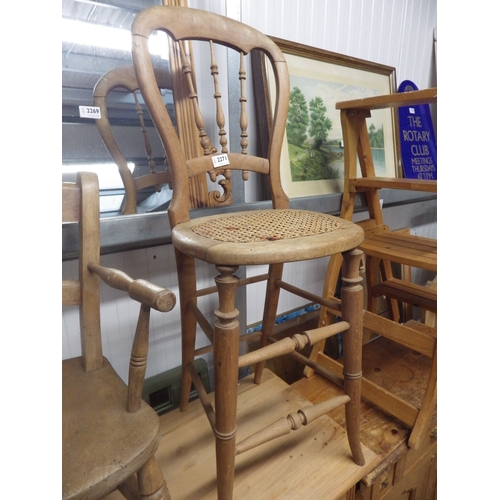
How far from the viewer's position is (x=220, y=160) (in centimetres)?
85

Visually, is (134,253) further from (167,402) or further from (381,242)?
(381,242)

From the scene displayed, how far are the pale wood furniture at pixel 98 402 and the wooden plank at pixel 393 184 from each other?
0.82m

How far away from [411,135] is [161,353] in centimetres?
157

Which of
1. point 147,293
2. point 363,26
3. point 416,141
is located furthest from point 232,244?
point 416,141

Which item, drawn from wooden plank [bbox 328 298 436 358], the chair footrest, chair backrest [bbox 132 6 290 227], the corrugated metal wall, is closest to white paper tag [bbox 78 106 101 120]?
chair backrest [bbox 132 6 290 227]

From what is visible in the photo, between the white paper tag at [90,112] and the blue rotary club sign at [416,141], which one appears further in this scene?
the blue rotary club sign at [416,141]

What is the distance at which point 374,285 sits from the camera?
4.83ft

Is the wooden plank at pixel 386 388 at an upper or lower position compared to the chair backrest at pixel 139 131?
lower

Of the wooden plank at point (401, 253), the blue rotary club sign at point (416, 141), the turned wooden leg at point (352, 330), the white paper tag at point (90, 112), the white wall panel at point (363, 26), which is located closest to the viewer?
the turned wooden leg at point (352, 330)

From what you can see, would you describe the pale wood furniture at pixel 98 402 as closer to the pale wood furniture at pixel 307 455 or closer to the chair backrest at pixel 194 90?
the chair backrest at pixel 194 90

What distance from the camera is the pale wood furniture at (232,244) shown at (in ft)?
1.97

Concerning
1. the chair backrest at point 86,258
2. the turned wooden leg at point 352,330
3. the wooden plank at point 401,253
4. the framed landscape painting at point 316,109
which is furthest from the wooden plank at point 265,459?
the framed landscape painting at point 316,109

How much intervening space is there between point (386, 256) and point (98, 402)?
2.88 ft

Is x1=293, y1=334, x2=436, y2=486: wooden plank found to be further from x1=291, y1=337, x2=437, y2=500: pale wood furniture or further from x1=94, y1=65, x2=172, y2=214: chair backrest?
x1=94, y1=65, x2=172, y2=214: chair backrest
